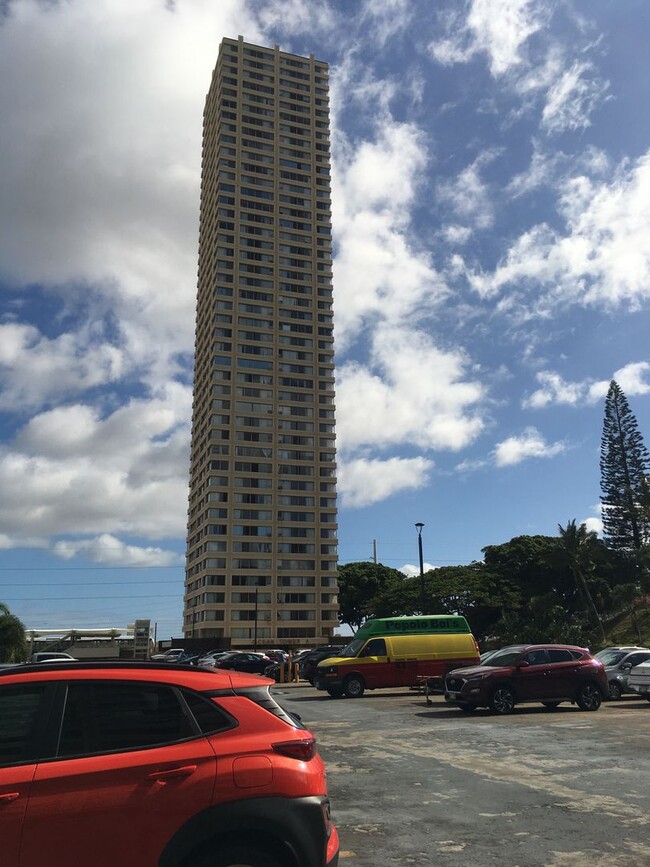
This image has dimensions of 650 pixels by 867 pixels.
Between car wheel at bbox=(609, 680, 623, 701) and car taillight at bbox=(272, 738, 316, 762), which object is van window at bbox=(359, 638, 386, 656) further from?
car taillight at bbox=(272, 738, 316, 762)

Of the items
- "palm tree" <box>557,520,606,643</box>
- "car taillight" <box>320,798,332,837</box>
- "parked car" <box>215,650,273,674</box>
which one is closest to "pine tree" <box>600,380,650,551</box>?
"palm tree" <box>557,520,606,643</box>

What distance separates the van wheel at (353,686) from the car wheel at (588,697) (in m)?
7.77

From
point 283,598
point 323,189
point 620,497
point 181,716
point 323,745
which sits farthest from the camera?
point 323,189


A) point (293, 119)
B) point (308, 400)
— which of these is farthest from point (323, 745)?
point (293, 119)

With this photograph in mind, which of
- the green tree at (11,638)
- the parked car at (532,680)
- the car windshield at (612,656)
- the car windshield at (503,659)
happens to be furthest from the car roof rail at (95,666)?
the green tree at (11,638)

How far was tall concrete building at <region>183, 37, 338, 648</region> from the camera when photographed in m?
80.3

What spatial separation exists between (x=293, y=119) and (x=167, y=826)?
110727mm

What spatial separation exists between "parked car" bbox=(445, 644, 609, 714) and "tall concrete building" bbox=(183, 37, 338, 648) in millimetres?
59069

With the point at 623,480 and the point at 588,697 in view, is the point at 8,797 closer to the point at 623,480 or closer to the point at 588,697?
the point at 588,697

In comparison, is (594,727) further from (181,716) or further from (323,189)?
(323,189)

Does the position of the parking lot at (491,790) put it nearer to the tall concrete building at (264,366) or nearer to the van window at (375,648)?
the van window at (375,648)

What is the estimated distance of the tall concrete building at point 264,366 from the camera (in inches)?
3162

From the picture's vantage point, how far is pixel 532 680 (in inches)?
628

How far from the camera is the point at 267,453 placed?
85375 millimetres
